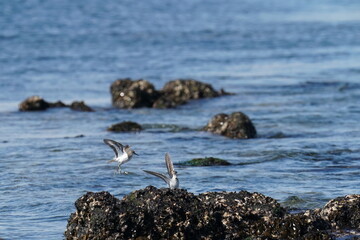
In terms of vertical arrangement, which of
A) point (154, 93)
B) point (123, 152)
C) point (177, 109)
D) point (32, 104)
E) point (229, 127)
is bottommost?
point (229, 127)

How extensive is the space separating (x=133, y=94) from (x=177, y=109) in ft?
4.02

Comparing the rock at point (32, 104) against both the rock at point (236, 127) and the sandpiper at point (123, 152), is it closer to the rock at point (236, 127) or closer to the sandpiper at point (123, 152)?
the rock at point (236, 127)

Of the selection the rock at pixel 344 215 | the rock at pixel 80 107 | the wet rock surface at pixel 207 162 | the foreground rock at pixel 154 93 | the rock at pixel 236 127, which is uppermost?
the foreground rock at pixel 154 93

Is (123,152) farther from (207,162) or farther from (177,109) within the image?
(177,109)

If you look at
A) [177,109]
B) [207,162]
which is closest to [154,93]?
[177,109]

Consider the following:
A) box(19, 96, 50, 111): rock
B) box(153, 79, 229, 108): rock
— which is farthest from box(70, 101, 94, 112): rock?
box(153, 79, 229, 108): rock

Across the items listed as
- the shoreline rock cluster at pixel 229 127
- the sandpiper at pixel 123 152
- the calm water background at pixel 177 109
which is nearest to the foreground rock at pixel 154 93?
the calm water background at pixel 177 109

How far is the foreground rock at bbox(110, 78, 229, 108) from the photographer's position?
21812mm

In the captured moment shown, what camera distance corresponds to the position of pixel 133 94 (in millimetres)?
21766

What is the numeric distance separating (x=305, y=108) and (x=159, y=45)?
16.4 meters

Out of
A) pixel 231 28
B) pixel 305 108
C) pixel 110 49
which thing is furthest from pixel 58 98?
pixel 231 28

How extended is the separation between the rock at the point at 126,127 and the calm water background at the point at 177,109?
0.86ft

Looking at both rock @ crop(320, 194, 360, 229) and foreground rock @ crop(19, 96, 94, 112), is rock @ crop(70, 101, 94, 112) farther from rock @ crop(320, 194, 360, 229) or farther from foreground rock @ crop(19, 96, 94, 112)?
rock @ crop(320, 194, 360, 229)

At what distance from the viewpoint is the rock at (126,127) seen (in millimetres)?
18281
